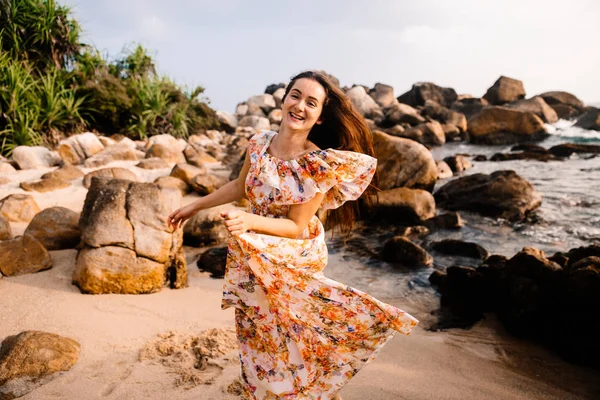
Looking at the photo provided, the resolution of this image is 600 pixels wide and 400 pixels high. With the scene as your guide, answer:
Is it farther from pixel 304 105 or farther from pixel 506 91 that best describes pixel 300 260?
pixel 506 91

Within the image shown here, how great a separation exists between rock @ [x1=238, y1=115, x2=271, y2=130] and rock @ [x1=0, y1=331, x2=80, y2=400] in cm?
1955

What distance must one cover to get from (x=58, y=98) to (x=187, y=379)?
10.4 m

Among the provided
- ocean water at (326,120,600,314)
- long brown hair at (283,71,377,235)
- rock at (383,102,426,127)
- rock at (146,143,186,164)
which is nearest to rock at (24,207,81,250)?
ocean water at (326,120,600,314)

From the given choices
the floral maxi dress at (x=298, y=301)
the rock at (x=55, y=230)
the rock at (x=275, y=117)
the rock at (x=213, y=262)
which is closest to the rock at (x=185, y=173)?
the rock at (x=213, y=262)

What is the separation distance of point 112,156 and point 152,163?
3.12ft

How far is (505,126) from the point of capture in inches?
798

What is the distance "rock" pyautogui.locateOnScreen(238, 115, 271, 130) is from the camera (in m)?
22.2

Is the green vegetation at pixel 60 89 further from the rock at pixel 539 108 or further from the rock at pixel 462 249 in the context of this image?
the rock at pixel 539 108

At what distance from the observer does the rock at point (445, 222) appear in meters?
7.62

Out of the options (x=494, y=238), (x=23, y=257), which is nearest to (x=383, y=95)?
(x=494, y=238)

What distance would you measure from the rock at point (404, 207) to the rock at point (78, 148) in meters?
6.67

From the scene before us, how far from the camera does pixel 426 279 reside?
543cm

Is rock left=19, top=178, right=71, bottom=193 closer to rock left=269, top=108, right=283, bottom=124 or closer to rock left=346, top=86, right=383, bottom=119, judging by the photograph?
rock left=269, top=108, right=283, bottom=124

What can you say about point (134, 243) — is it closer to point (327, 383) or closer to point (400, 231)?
point (327, 383)
